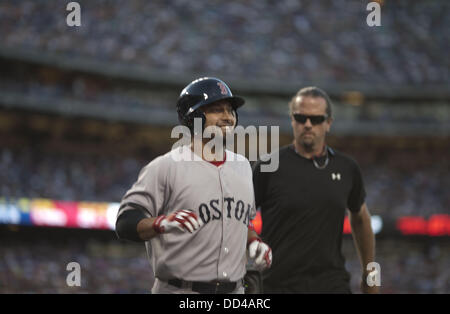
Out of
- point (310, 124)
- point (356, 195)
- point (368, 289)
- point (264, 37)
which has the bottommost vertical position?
point (368, 289)

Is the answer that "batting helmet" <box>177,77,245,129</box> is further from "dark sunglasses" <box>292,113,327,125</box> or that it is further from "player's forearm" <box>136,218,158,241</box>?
"dark sunglasses" <box>292,113,327,125</box>

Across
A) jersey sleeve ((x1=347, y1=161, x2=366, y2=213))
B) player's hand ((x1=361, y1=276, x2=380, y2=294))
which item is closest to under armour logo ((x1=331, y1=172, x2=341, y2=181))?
jersey sleeve ((x1=347, y1=161, x2=366, y2=213))

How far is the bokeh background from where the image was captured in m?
21.5

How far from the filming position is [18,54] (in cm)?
2256

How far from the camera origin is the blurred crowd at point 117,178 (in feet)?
73.6

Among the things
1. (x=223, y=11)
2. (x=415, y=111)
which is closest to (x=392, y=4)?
(x=415, y=111)

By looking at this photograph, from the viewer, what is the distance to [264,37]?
32.0 metres

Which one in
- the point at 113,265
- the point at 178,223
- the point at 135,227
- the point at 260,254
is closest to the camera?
the point at 178,223

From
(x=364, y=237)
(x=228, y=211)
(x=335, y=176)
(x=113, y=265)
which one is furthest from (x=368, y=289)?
(x=113, y=265)

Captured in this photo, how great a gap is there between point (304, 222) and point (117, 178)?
860 inches

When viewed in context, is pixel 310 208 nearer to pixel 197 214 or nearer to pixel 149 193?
pixel 197 214
